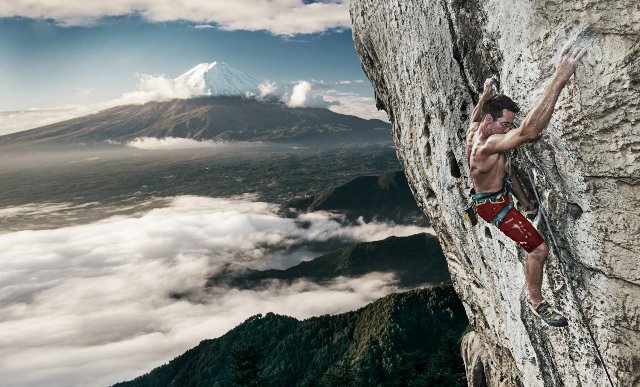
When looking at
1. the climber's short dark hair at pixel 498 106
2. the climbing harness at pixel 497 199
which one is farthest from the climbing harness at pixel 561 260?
the climber's short dark hair at pixel 498 106

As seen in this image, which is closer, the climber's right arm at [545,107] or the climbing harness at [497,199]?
the climber's right arm at [545,107]

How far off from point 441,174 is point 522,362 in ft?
19.2

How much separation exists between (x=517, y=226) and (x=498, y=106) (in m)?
2.44

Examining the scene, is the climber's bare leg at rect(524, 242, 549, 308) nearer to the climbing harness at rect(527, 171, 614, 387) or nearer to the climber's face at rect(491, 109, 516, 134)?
the climbing harness at rect(527, 171, 614, 387)

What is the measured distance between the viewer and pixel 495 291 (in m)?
12.4

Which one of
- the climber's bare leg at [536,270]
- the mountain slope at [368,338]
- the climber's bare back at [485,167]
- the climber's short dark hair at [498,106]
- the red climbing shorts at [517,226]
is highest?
the climber's short dark hair at [498,106]

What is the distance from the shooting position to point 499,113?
8.38 metres

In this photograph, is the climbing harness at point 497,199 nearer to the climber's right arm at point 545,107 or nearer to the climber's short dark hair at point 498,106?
the climber's right arm at point 545,107

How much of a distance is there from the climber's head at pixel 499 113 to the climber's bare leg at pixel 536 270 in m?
2.51

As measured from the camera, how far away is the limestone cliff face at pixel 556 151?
7039 mm

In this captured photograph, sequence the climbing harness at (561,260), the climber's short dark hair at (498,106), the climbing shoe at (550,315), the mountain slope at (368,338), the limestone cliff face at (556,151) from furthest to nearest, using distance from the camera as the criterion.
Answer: the mountain slope at (368,338), the climbing shoe at (550,315), the climber's short dark hair at (498,106), the climbing harness at (561,260), the limestone cliff face at (556,151)

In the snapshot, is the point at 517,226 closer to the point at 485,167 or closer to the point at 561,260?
the point at 561,260

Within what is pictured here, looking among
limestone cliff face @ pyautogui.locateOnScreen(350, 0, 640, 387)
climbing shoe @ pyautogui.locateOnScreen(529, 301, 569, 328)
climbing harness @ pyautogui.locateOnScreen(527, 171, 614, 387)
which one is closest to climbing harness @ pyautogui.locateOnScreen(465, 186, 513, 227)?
climbing harness @ pyautogui.locateOnScreen(527, 171, 614, 387)

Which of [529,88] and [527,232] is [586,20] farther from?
[527,232]
